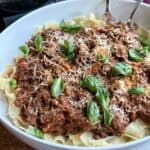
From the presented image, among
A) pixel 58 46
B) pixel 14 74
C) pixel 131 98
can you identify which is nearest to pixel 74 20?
pixel 58 46

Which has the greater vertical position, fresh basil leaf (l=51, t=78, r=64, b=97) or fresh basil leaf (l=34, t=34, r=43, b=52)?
fresh basil leaf (l=34, t=34, r=43, b=52)

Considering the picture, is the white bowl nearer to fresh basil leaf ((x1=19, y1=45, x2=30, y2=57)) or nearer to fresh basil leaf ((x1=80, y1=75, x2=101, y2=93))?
fresh basil leaf ((x1=19, y1=45, x2=30, y2=57))

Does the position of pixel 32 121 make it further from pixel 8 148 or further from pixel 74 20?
pixel 74 20

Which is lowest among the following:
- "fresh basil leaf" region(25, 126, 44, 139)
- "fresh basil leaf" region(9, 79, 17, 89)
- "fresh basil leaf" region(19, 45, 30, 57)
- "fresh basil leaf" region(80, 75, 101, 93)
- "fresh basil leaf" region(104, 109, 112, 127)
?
"fresh basil leaf" region(25, 126, 44, 139)

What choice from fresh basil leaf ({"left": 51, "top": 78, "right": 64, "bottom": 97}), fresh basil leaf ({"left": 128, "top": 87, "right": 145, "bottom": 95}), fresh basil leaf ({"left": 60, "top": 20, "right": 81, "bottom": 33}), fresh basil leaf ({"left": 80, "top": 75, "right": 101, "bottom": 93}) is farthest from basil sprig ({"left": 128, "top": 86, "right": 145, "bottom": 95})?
fresh basil leaf ({"left": 60, "top": 20, "right": 81, "bottom": 33})

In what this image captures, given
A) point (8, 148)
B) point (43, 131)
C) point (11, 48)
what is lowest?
point (8, 148)

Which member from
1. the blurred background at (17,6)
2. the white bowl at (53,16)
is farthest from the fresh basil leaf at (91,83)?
the blurred background at (17,6)

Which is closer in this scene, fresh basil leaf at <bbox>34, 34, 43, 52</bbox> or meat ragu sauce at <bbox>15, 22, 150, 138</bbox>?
meat ragu sauce at <bbox>15, 22, 150, 138</bbox>
